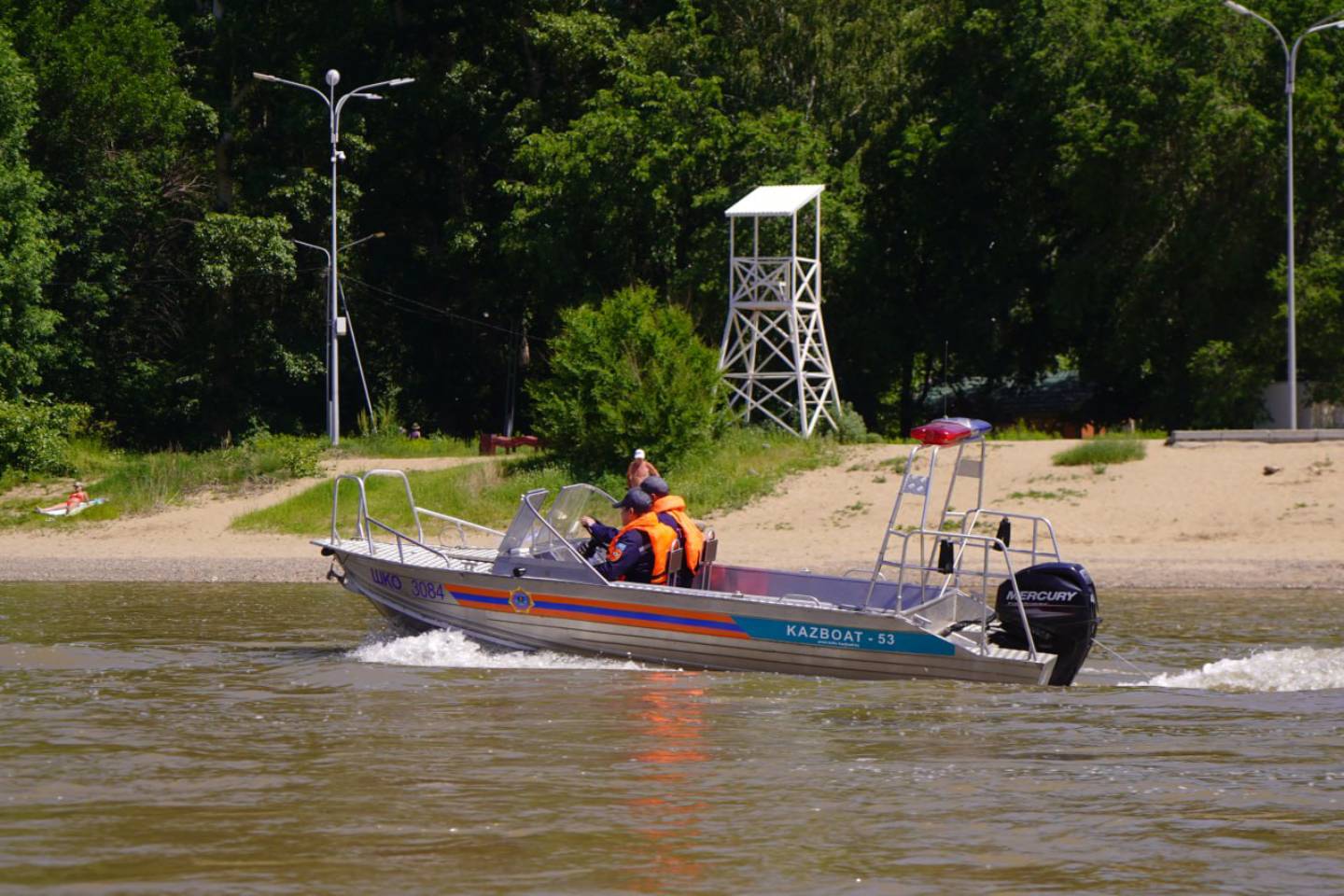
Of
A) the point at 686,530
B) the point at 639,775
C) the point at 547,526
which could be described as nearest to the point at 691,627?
the point at 686,530

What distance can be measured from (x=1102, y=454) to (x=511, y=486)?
976 cm

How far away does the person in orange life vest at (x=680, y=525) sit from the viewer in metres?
14.2

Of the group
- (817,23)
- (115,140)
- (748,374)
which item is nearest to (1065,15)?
(817,23)

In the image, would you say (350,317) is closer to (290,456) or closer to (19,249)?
(19,249)

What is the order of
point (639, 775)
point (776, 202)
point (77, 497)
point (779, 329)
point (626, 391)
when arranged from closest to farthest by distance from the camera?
point (639, 775), point (626, 391), point (77, 497), point (776, 202), point (779, 329)

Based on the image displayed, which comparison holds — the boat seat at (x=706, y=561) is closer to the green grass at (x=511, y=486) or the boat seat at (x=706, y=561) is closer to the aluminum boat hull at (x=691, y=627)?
the aluminum boat hull at (x=691, y=627)

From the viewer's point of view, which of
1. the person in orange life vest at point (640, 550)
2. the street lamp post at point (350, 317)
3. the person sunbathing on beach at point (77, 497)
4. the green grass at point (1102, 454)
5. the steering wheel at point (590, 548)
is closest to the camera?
the person in orange life vest at point (640, 550)

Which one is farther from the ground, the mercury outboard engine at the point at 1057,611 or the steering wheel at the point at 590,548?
the steering wheel at the point at 590,548

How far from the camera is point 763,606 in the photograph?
1351cm

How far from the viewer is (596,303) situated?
3912cm

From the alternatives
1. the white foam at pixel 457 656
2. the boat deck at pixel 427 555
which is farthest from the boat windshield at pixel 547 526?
the white foam at pixel 457 656

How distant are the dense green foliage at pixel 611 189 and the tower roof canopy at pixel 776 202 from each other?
12.7 ft

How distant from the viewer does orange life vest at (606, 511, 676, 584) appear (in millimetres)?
14078

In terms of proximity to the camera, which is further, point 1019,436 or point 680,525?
point 1019,436
